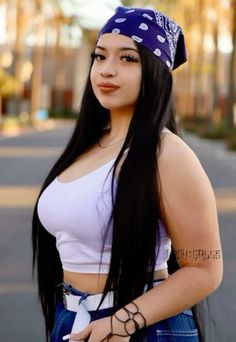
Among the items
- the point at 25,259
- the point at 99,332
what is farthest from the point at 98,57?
the point at 25,259

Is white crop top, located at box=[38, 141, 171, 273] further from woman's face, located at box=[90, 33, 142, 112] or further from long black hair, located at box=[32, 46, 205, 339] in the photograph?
woman's face, located at box=[90, 33, 142, 112]

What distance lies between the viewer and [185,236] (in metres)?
2.19

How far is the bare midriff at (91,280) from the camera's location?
2.26 meters

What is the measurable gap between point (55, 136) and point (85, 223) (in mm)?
41998

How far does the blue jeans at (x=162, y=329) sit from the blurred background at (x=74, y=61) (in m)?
26.5

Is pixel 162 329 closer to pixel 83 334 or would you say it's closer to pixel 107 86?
pixel 83 334

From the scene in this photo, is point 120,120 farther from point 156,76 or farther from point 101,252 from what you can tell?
point 101,252

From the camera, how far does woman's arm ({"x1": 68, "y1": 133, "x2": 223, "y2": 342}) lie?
2.15 meters

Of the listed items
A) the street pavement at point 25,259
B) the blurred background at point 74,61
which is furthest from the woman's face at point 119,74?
the blurred background at point 74,61

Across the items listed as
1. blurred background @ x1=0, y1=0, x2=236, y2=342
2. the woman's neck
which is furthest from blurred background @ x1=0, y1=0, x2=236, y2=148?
the woman's neck

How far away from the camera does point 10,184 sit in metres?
17.0

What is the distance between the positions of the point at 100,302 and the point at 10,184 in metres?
14.8

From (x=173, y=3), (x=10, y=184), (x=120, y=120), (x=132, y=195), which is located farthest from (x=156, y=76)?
(x=173, y=3)

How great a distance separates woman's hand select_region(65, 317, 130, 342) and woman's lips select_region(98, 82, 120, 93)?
0.57 m
